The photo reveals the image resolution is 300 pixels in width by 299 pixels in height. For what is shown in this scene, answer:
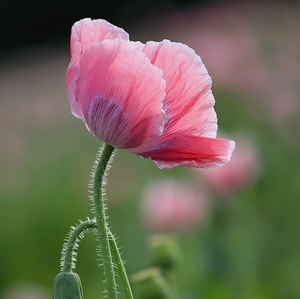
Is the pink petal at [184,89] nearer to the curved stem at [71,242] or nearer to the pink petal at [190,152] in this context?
the pink petal at [190,152]

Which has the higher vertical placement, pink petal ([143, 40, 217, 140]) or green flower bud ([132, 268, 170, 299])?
pink petal ([143, 40, 217, 140])

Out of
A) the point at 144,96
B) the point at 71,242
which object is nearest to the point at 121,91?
the point at 144,96

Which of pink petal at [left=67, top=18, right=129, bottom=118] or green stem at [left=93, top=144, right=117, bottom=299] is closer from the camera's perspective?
green stem at [left=93, top=144, right=117, bottom=299]

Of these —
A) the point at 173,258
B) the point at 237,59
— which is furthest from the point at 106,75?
the point at 237,59

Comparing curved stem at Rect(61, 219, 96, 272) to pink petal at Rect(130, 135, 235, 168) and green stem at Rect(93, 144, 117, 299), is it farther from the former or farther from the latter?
pink petal at Rect(130, 135, 235, 168)

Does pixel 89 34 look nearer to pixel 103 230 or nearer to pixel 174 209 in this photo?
pixel 103 230

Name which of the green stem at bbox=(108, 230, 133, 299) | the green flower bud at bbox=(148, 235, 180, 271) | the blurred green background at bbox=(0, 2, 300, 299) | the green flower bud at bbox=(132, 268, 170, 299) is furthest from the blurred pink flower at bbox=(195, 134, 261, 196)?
the green stem at bbox=(108, 230, 133, 299)

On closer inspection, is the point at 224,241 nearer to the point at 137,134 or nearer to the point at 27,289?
the point at 27,289
